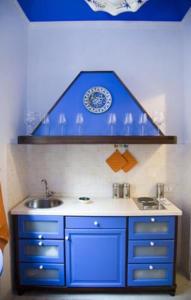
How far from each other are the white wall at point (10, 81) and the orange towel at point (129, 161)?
43.8 inches

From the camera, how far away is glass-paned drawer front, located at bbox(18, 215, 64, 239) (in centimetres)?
186

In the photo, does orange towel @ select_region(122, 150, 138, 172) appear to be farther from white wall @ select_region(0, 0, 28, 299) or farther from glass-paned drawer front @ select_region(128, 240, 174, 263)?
white wall @ select_region(0, 0, 28, 299)

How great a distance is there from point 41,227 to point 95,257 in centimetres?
54

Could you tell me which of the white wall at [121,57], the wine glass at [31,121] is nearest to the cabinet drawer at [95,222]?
the wine glass at [31,121]

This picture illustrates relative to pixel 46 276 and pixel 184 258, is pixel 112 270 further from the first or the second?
pixel 184 258

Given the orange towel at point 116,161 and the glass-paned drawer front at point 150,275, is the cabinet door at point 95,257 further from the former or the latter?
the orange towel at point 116,161

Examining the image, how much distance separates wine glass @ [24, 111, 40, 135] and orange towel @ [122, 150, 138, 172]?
1.00m

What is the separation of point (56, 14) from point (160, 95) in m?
1.34

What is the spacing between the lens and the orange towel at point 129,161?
229 cm

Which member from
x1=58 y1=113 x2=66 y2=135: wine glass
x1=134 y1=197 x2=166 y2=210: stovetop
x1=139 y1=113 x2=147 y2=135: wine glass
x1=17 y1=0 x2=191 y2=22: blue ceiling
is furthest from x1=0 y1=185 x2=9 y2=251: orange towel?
x1=17 y1=0 x2=191 y2=22: blue ceiling

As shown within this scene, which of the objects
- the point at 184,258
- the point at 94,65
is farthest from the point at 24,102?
the point at 184,258

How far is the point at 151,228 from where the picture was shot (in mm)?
1886

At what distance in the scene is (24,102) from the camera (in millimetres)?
2252

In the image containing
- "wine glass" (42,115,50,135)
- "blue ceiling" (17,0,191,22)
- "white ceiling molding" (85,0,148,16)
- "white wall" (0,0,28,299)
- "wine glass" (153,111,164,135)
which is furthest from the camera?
"wine glass" (153,111,164,135)
